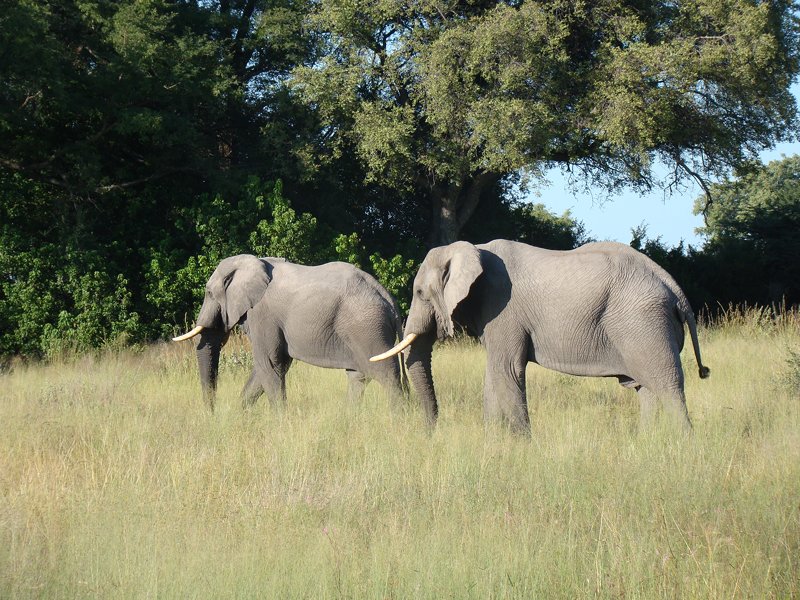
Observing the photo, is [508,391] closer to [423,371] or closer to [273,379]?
[423,371]

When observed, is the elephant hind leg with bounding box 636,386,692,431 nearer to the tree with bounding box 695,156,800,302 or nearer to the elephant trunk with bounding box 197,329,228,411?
the elephant trunk with bounding box 197,329,228,411

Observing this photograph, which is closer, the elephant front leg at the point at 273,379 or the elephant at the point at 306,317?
the elephant at the point at 306,317

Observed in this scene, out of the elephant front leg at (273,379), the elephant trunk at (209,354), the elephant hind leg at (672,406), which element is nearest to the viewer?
the elephant hind leg at (672,406)

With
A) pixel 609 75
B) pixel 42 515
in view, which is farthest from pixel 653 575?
pixel 609 75

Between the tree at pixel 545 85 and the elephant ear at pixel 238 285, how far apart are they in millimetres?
7862

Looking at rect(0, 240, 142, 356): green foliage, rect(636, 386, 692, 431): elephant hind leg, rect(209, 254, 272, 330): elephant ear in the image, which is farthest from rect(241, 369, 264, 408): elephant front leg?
rect(0, 240, 142, 356): green foliage

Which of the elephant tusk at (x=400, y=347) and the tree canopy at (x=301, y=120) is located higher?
the tree canopy at (x=301, y=120)

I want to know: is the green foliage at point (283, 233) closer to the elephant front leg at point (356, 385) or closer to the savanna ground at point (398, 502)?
the elephant front leg at point (356, 385)

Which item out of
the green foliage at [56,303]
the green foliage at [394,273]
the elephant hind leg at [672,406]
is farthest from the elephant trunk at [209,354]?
the green foliage at [394,273]

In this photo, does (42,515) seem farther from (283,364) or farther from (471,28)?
(471,28)

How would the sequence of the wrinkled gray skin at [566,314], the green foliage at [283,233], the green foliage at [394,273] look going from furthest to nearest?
the green foliage at [394,273]
the green foliage at [283,233]
the wrinkled gray skin at [566,314]

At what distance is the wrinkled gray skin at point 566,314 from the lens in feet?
24.7

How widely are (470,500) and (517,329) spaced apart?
2.37 m

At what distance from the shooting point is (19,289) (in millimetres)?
17344
